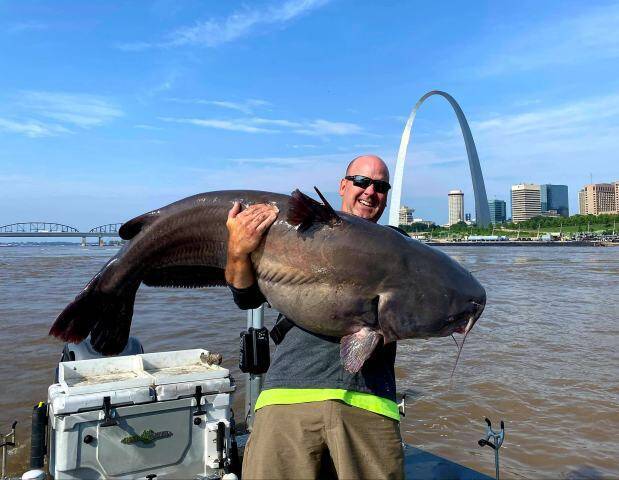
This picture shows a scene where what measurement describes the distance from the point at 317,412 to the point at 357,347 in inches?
14.0

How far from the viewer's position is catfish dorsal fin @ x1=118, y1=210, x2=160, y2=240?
2.79 m

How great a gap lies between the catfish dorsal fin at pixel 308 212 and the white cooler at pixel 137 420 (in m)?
1.75

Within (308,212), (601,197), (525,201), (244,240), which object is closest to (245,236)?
(244,240)

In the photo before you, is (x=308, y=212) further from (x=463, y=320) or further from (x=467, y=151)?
(x=467, y=151)

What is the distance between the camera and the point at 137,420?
3.34 meters

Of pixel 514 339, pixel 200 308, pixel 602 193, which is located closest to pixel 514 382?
pixel 514 339

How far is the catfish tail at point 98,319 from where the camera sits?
8.90 feet

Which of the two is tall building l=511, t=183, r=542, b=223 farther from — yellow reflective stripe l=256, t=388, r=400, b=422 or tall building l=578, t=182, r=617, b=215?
yellow reflective stripe l=256, t=388, r=400, b=422

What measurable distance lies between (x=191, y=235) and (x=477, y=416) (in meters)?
4.99

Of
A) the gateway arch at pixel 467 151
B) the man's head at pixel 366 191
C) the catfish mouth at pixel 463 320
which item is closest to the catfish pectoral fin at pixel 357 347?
the catfish mouth at pixel 463 320

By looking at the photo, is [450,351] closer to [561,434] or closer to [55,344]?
[561,434]

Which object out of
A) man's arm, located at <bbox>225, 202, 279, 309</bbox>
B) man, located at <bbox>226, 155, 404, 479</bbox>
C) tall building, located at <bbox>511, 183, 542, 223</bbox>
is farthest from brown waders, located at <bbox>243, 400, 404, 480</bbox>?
tall building, located at <bbox>511, 183, 542, 223</bbox>

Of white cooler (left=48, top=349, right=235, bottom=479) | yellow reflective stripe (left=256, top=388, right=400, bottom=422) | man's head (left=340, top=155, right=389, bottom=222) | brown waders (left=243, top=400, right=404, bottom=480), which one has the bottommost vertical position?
white cooler (left=48, top=349, right=235, bottom=479)

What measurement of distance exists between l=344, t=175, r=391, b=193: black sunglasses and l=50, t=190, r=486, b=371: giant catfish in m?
0.31
